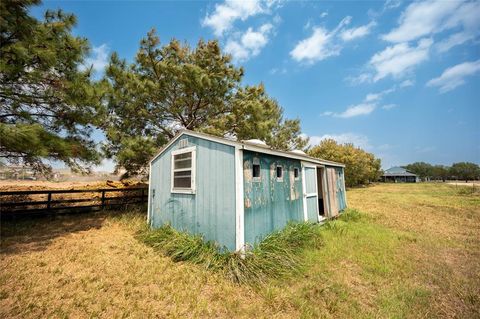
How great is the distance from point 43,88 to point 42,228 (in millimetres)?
4955

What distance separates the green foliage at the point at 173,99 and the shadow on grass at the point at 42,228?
2844 mm

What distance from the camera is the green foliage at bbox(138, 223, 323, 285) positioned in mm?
4656

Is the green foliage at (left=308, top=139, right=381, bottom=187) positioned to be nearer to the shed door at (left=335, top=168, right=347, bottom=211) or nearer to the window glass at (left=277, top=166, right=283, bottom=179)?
the shed door at (left=335, top=168, right=347, bottom=211)

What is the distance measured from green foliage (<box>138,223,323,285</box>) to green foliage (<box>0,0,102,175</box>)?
397cm

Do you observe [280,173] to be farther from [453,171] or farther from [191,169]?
[453,171]

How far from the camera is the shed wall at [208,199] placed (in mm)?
5367

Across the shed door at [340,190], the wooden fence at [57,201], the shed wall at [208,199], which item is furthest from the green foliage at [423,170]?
the shed wall at [208,199]

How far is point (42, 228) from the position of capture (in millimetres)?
7977

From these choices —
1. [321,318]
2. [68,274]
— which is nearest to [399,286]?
[321,318]

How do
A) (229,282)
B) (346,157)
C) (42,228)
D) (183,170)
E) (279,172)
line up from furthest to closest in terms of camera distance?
1. (346,157)
2. (42,228)
3. (279,172)
4. (183,170)
5. (229,282)

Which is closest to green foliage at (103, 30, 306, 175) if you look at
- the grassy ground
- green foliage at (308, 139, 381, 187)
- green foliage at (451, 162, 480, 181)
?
the grassy ground

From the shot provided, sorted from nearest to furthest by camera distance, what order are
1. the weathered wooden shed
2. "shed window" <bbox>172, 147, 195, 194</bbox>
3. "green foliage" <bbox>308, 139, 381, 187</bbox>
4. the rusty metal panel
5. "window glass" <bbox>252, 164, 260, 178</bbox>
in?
1. the weathered wooden shed
2. the rusty metal panel
3. "window glass" <bbox>252, 164, 260, 178</bbox>
4. "shed window" <bbox>172, 147, 195, 194</bbox>
5. "green foliage" <bbox>308, 139, 381, 187</bbox>

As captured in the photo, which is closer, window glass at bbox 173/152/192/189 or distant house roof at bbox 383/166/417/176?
window glass at bbox 173/152/192/189

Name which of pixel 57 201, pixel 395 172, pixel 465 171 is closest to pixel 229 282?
pixel 57 201
